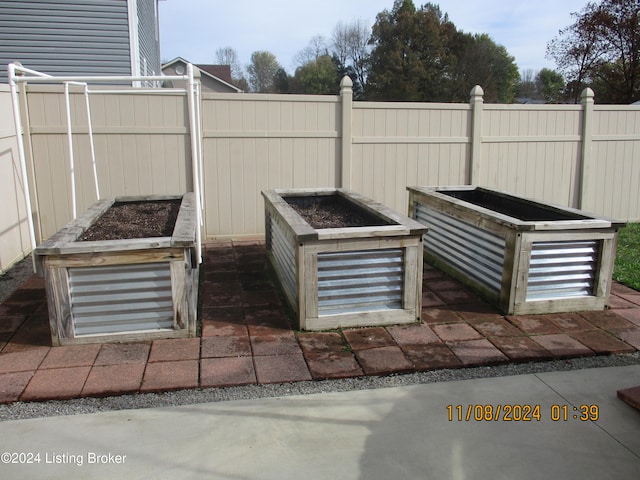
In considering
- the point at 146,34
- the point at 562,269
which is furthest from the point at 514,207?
the point at 146,34

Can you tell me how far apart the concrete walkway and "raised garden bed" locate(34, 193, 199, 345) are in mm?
932

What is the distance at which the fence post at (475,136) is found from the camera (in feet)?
22.7

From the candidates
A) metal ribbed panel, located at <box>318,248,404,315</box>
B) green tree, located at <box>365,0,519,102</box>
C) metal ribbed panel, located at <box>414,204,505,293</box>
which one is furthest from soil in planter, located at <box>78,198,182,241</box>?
green tree, located at <box>365,0,519,102</box>

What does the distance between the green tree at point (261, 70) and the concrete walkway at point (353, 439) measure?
52.2 metres

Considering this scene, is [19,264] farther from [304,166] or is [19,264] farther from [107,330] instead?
[304,166]

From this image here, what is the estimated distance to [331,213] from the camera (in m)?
5.12

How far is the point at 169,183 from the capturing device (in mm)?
6332

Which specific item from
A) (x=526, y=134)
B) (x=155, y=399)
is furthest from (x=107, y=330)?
(x=526, y=134)

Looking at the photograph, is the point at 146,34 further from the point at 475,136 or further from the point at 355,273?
the point at 355,273

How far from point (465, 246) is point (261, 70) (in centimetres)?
5301

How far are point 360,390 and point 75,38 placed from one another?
26.4ft

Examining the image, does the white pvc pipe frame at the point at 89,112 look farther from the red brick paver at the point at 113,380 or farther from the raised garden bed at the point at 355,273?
the red brick paver at the point at 113,380

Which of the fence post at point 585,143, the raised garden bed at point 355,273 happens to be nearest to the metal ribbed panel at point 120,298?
the raised garden bed at point 355,273

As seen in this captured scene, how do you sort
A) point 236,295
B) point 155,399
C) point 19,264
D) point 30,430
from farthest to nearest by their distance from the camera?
point 19,264 < point 236,295 < point 155,399 < point 30,430
